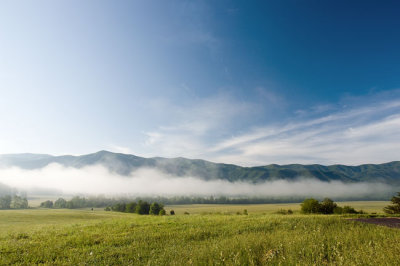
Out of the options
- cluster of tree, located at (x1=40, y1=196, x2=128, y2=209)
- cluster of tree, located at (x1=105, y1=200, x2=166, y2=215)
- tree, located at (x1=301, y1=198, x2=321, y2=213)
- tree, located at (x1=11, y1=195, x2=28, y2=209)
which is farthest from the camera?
cluster of tree, located at (x1=40, y1=196, x2=128, y2=209)

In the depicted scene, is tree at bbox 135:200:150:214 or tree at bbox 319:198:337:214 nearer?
tree at bbox 319:198:337:214

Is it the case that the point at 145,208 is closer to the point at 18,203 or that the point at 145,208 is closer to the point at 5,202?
the point at 18,203

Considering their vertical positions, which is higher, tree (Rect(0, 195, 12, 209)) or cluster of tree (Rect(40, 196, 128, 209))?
tree (Rect(0, 195, 12, 209))

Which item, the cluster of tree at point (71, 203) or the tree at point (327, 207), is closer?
the tree at point (327, 207)

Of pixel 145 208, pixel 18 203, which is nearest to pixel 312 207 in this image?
pixel 145 208

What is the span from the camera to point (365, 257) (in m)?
7.08

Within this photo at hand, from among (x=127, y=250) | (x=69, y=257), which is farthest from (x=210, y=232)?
(x=69, y=257)

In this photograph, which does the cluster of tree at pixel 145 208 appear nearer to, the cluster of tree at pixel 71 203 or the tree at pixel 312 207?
the cluster of tree at pixel 71 203

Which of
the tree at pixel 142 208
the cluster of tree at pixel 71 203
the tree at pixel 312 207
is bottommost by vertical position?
the cluster of tree at pixel 71 203

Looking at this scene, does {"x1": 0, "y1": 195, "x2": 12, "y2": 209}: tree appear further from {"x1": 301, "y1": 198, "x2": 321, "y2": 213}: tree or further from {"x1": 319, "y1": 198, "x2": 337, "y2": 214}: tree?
{"x1": 319, "y1": 198, "x2": 337, "y2": 214}: tree

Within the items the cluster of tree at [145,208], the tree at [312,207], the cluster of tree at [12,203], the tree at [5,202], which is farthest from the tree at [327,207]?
the tree at [5,202]

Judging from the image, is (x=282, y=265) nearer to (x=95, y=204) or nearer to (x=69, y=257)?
(x=69, y=257)

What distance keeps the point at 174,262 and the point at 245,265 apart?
99.6 inches

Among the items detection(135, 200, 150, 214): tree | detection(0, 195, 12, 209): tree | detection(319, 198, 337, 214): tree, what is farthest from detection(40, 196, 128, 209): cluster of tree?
detection(319, 198, 337, 214): tree
